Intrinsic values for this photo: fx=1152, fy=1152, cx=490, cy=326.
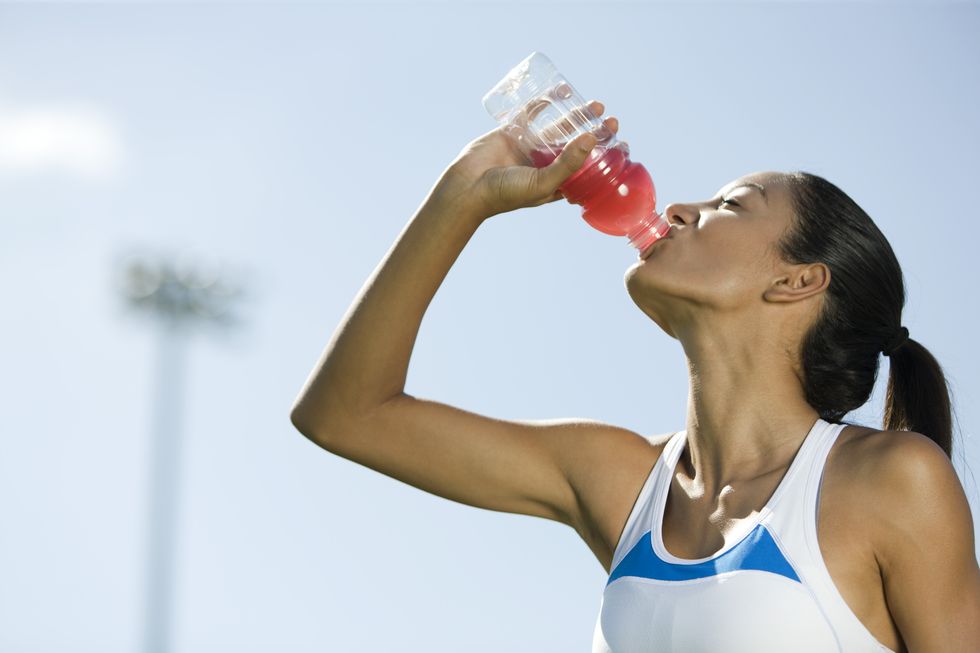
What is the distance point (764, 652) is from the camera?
235 centimetres

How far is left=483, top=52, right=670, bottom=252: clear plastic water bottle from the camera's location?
316cm

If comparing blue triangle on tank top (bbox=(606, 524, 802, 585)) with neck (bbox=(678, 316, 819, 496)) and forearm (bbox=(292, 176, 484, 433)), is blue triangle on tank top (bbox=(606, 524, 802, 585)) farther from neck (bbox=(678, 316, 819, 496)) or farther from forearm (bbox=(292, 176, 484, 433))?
forearm (bbox=(292, 176, 484, 433))

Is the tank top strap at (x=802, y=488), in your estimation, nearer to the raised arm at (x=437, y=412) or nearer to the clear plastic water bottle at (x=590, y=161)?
the raised arm at (x=437, y=412)

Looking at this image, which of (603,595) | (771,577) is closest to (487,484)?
(603,595)

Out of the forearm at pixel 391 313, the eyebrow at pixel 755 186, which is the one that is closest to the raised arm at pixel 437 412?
the forearm at pixel 391 313

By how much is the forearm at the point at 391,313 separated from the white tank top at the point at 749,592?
752mm

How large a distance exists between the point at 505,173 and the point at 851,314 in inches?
37.6

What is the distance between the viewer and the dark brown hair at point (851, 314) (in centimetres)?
291

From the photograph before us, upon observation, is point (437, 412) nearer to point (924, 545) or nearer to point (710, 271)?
point (710, 271)

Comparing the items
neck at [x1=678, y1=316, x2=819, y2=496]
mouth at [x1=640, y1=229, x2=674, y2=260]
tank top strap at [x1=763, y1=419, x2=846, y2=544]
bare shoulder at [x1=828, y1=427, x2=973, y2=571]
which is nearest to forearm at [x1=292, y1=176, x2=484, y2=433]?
mouth at [x1=640, y1=229, x2=674, y2=260]

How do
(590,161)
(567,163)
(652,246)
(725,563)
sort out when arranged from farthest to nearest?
(590,161), (652,246), (567,163), (725,563)

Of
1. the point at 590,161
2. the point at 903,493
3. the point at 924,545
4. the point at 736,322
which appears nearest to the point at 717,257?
the point at 736,322

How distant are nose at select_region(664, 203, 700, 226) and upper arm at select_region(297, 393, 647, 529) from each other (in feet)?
1.89

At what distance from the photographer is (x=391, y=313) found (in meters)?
2.89
